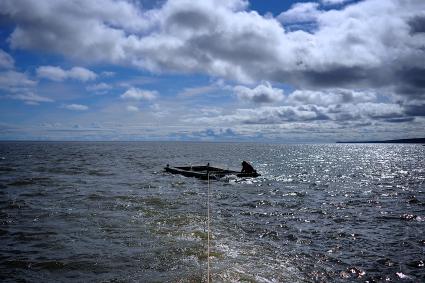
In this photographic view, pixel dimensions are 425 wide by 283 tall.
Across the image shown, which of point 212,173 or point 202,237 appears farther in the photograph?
point 212,173

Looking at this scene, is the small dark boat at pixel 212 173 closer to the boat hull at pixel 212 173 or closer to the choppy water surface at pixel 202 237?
the boat hull at pixel 212 173

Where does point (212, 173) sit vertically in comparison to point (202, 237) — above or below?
below

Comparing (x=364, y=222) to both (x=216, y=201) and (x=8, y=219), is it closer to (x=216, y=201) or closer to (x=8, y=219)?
(x=216, y=201)

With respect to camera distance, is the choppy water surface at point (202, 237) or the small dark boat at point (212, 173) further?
the small dark boat at point (212, 173)

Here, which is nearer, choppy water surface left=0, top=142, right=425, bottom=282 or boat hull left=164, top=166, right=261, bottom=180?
choppy water surface left=0, top=142, right=425, bottom=282

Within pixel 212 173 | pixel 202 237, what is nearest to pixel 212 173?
pixel 212 173

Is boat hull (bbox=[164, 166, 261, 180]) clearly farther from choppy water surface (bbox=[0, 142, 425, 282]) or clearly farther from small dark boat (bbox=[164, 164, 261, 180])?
choppy water surface (bbox=[0, 142, 425, 282])

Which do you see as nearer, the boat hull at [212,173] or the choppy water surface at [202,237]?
the choppy water surface at [202,237]

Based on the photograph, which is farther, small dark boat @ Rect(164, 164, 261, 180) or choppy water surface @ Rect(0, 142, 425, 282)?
small dark boat @ Rect(164, 164, 261, 180)

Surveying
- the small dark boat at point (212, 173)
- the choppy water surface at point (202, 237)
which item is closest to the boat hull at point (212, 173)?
the small dark boat at point (212, 173)

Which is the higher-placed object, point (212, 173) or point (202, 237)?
point (202, 237)

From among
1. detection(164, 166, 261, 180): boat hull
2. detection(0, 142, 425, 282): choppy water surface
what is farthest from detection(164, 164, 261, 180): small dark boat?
detection(0, 142, 425, 282): choppy water surface

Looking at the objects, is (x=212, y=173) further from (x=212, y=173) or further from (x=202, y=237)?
(x=202, y=237)

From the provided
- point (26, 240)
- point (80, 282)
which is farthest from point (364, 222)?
point (26, 240)
